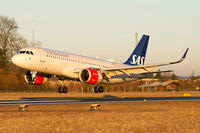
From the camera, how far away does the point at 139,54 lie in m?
59.9

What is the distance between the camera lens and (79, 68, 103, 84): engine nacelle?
45.5 meters

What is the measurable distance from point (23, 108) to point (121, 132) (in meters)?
13.6

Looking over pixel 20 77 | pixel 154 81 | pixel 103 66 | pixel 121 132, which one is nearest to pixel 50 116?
pixel 121 132

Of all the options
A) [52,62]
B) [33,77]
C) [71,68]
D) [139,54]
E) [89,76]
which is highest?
[139,54]

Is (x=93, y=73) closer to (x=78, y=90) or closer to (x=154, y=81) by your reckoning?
(x=78, y=90)

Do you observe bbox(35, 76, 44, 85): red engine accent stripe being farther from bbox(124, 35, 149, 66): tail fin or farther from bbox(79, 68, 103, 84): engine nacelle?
bbox(124, 35, 149, 66): tail fin

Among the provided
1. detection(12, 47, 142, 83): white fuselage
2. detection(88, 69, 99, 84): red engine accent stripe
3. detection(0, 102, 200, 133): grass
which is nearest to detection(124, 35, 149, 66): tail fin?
detection(12, 47, 142, 83): white fuselage

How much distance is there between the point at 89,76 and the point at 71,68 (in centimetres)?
260

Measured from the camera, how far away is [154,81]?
445 feet

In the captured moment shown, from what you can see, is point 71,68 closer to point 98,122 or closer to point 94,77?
point 94,77

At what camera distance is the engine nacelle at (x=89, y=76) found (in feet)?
149

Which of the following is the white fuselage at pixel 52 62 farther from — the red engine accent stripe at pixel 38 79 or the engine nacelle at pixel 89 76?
the red engine accent stripe at pixel 38 79

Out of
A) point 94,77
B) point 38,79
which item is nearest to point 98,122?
point 94,77

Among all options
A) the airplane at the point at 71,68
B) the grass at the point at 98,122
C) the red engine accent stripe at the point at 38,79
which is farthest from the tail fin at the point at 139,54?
the grass at the point at 98,122
